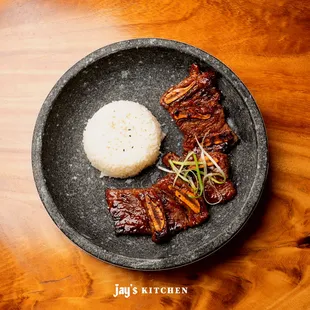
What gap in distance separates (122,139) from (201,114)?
34 cm

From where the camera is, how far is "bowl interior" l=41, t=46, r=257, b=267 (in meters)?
2.36

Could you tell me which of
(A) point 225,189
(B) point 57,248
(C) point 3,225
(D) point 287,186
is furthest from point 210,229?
(C) point 3,225

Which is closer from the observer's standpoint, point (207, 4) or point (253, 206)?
point (253, 206)

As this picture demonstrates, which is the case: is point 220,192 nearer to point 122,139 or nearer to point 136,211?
point 136,211

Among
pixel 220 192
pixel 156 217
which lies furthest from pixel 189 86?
pixel 156 217

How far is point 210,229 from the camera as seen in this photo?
2.36m

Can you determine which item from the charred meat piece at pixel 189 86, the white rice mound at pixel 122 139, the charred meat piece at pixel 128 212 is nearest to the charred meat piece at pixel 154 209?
the charred meat piece at pixel 128 212

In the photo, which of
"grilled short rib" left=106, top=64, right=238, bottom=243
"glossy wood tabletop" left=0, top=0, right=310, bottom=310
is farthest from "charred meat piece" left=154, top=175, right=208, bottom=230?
"glossy wood tabletop" left=0, top=0, right=310, bottom=310

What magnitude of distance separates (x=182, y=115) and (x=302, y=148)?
0.49 metres

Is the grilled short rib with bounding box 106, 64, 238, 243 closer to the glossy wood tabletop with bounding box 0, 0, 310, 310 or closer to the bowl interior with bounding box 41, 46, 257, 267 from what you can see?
the bowl interior with bounding box 41, 46, 257, 267

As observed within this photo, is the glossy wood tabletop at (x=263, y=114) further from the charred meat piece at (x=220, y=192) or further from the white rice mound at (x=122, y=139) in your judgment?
the white rice mound at (x=122, y=139)

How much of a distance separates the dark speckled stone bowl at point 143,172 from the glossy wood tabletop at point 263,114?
126mm

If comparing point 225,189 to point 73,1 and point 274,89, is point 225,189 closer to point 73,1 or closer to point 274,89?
point 274,89

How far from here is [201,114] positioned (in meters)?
2.46
